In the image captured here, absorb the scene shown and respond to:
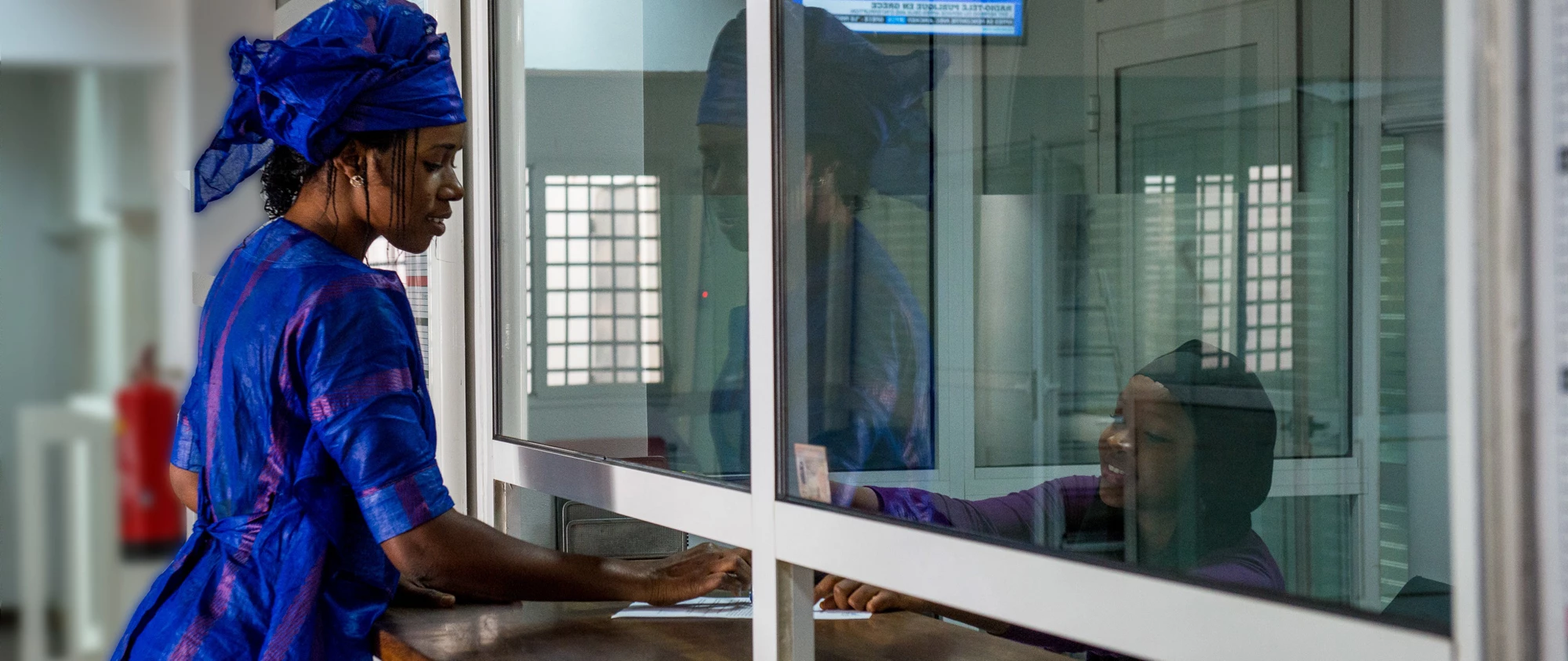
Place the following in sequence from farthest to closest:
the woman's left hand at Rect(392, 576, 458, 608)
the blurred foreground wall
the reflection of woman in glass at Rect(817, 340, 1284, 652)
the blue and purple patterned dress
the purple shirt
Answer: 1. the woman's left hand at Rect(392, 576, 458, 608)
2. the blue and purple patterned dress
3. the reflection of woman in glass at Rect(817, 340, 1284, 652)
4. the purple shirt
5. the blurred foreground wall

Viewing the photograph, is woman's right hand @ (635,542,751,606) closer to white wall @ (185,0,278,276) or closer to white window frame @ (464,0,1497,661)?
white window frame @ (464,0,1497,661)

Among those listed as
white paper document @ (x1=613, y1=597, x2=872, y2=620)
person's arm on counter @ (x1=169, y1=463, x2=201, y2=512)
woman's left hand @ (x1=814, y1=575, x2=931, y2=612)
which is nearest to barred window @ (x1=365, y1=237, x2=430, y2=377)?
person's arm on counter @ (x1=169, y1=463, x2=201, y2=512)

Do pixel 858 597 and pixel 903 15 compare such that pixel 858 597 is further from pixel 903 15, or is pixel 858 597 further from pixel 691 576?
pixel 903 15

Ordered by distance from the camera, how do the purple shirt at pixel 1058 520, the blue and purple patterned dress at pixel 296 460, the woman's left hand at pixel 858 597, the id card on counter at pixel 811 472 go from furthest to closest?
the woman's left hand at pixel 858 597 < the blue and purple patterned dress at pixel 296 460 < the id card on counter at pixel 811 472 < the purple shirt at pixel 1058 520

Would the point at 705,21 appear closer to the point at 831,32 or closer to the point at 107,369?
the point at 831,32

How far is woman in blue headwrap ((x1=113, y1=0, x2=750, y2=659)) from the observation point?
1215mm

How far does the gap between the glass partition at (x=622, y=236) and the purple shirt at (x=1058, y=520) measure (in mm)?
200

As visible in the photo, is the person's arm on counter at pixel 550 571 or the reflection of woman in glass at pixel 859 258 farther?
the person's arm on counter at pixel 550 571

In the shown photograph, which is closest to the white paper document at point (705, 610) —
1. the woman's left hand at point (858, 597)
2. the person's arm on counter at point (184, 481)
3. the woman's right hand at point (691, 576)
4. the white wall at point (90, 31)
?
the woman's left hand at point (858, 597)

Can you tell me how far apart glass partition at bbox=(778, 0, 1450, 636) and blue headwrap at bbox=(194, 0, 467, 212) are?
32cm

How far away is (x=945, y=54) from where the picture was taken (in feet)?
3.70

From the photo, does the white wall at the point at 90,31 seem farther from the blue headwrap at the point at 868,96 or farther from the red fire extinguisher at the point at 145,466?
the blue headwrap at the point at 868,96

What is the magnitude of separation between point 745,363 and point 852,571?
246 mm

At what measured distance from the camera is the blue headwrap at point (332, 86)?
1.23 meters
